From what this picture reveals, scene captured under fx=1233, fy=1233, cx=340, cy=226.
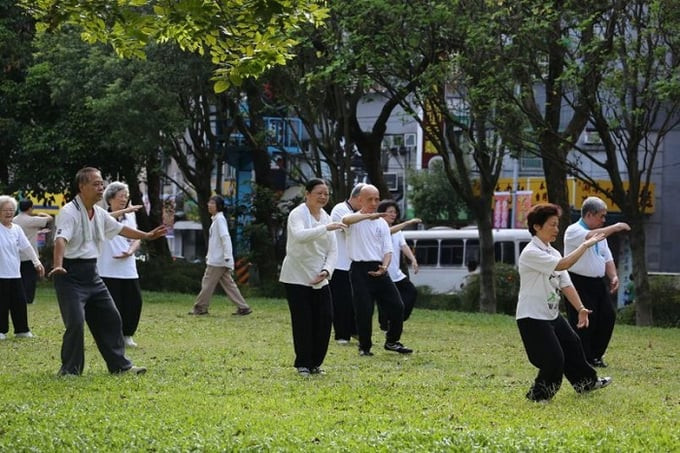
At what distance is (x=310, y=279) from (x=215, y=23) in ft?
8.77

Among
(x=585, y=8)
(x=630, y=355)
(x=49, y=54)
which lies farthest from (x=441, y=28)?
(x=49, y=54)

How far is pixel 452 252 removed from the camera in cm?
3884

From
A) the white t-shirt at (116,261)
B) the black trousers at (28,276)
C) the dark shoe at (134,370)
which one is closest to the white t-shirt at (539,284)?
the dark shoe at (134,370)

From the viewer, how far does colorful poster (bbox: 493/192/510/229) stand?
42688mm

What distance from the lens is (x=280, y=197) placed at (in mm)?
32375

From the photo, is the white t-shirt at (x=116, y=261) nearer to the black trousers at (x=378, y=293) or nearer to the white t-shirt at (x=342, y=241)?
the white t-shirt at (x=342, y=241)

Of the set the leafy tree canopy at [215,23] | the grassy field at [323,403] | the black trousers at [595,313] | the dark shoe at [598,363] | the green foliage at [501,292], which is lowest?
the green foliage at [501,292]

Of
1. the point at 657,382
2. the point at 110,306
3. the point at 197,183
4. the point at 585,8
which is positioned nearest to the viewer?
the point at 110,306

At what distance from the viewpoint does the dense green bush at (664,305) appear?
81.0 feet

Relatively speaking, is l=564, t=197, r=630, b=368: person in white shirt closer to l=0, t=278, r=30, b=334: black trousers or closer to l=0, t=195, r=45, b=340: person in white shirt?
l=0, t=195, r=45, b=340: person in white shirt

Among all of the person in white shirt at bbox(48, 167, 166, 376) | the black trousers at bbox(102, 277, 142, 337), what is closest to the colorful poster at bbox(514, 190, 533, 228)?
the black trousers at bbox(102, 277, 142, 337)

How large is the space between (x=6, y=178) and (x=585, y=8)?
704 inches

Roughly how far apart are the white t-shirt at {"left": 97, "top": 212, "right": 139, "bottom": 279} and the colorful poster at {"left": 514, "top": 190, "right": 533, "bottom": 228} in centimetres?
2899

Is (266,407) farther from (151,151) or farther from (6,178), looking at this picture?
(6,178)
